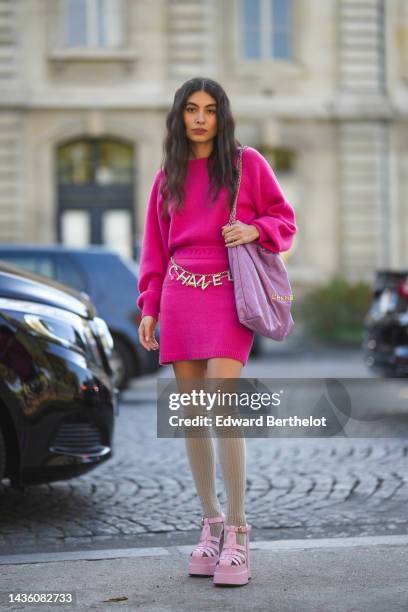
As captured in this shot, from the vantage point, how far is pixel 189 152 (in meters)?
4.27

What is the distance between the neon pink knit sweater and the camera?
4164mm

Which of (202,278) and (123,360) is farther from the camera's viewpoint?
(123,360)

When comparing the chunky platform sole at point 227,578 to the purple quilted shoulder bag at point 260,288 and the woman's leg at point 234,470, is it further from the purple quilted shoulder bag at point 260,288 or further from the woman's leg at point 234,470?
the purple quilted shoulder bag at point 260,288

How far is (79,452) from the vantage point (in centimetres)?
531

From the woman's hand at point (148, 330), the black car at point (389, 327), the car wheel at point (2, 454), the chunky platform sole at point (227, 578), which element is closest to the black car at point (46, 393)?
the car wheel at point (2, 454)

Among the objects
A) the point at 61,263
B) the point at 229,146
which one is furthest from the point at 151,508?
the point at 61,263

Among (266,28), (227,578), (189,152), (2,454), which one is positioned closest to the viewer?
(227,578)

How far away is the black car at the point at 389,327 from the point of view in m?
8.96

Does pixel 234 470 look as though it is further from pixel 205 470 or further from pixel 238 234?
pixel 238 234

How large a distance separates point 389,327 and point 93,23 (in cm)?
1422

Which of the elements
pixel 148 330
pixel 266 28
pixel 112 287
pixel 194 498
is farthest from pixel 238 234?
pixel 266 28

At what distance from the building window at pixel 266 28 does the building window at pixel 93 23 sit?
2362 mm

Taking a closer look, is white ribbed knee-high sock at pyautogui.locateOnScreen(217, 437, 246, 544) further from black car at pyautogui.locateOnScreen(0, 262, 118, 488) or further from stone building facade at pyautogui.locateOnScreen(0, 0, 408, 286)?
stone building facade at pyautogui.locateOnScreen(0, 0, 408, 286)

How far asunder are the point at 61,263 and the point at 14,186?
11.3 metres
